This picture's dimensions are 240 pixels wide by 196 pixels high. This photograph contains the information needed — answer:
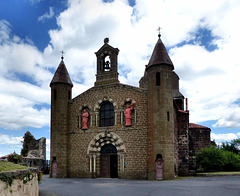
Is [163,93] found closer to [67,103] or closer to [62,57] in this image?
[67,103]

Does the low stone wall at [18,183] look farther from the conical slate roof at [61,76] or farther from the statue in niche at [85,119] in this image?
the conical slate roof at [61,76]

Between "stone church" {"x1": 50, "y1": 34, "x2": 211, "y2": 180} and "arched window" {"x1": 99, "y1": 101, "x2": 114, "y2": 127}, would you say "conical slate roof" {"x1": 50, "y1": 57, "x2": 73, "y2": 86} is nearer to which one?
"stone church" {"x1": 50, "y1": 34, "x2": 211, "y2": 180}

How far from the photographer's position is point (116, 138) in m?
22.4

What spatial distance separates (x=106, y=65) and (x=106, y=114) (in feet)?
15.9

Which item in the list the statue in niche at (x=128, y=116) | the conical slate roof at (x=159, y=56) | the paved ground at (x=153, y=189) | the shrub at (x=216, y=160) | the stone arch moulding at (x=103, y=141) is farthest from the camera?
the shrub at (x=216, y=160)

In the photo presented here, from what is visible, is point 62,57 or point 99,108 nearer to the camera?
point 99,108

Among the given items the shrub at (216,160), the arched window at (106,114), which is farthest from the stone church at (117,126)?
the shrub at (216,160)

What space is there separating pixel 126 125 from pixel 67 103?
6805 mm

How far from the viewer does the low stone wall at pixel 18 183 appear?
755cm

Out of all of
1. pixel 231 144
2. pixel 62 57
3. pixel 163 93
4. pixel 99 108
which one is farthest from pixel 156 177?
pixel 231 144

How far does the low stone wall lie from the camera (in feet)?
24.8

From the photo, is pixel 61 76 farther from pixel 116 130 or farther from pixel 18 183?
pixel 18 183

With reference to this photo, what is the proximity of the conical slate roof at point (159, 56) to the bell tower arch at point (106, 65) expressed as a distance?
3567 mm

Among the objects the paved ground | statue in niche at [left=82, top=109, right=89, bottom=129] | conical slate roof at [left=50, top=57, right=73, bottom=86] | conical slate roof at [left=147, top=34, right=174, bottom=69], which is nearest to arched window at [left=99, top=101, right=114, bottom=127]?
statue in niche at [left=82, top=109, right=89, bottom=129]
